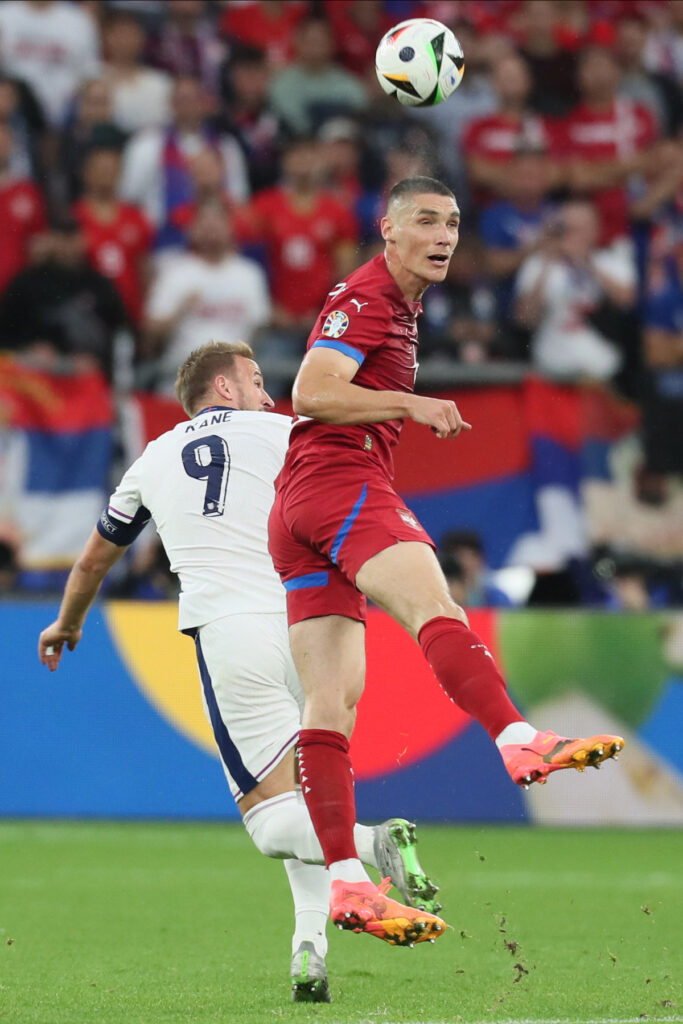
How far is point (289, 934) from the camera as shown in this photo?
6430 mm

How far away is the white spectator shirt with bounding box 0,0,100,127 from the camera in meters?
13.0

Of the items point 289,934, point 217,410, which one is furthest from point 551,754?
point 289,934

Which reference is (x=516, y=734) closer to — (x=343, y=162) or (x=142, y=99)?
(x=343, y=162)

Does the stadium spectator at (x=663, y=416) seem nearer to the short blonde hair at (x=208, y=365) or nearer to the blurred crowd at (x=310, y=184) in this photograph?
the blurred crowd at (x=310, y=184)

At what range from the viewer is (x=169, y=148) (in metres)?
12.5

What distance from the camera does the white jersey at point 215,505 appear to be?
5.38 metres

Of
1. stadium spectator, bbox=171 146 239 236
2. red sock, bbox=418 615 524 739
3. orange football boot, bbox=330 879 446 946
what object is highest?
stadium spectator, bbox=171 146 239 236

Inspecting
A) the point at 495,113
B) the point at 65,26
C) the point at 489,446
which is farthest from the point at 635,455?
the point at 65,26

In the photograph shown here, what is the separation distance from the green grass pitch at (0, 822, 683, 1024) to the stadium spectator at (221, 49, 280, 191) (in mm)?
5783

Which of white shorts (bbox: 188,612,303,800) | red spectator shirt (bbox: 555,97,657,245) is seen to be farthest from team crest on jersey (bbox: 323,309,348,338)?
red spectator shirt (bbox: 555,97,657,245)

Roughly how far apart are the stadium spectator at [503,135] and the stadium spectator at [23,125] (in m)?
3.55

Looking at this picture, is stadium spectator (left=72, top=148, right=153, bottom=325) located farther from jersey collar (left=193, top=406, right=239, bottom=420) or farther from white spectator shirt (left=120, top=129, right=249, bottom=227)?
jersey collar (left=193, top=406, right=239, bottom=420)

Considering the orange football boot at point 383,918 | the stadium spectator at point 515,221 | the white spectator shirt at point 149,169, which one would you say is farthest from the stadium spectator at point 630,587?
the orange football boot at point 383,918

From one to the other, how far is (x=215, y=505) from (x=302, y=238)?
732 centimetres
